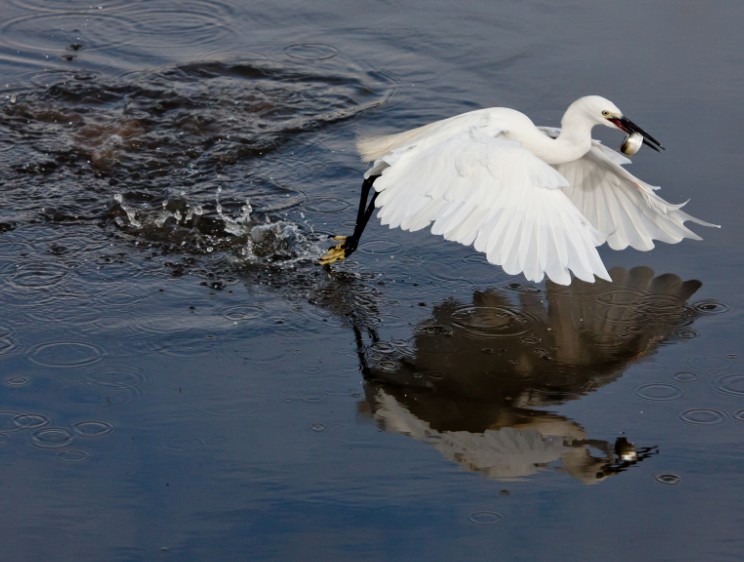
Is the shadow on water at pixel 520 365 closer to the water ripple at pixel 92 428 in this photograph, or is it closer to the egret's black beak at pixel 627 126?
the egret's black beak at pixel 627 126

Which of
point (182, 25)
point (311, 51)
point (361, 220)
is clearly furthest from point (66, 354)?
point (182, 25)

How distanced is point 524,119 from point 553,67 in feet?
7.69

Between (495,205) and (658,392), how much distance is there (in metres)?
1.00

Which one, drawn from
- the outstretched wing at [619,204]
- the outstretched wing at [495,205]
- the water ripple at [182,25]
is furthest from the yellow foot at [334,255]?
the water ripple at [182,25]

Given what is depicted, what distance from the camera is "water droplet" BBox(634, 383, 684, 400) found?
4.46 metres

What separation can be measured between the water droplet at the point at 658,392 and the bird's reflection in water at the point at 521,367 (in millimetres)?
157

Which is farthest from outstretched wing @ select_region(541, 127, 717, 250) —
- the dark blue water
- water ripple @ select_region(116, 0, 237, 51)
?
water ripple @ select_region(116, 0, 237, 51)

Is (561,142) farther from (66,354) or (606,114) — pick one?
(66,354)

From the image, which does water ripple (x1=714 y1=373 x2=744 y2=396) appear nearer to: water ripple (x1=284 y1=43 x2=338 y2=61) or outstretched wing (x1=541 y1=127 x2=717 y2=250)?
outstretched wing (x1=541 y1=127 x2=717 y2=250)

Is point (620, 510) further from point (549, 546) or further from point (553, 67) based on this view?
point (553, 67)

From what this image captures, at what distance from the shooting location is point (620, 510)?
3785 mm

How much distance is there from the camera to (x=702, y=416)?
169 inches

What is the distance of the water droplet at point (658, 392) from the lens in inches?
176

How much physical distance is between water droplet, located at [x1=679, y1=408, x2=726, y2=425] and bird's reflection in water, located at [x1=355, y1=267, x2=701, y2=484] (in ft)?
0.88
